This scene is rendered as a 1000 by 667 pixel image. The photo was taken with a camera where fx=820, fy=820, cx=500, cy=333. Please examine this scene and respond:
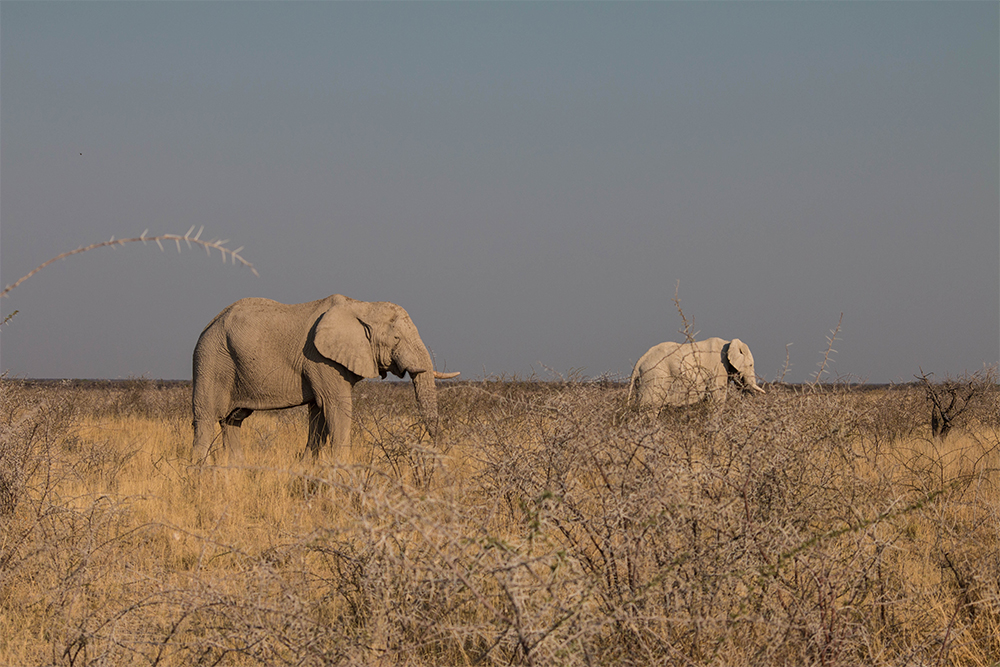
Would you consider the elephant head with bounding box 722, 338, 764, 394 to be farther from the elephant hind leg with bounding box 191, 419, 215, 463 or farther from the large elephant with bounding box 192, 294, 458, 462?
the elephant hind leg with bounding box 191, 419, 215, 463

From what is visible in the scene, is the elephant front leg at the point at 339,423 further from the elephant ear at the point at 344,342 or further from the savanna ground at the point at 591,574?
the savanna ground at the point at 591,574

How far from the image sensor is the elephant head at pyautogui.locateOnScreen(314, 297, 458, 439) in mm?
9172

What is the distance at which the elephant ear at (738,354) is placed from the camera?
12.7m

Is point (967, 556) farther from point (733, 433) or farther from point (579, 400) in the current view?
point (579, 400)

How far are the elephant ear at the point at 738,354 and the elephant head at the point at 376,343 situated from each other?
522 cm

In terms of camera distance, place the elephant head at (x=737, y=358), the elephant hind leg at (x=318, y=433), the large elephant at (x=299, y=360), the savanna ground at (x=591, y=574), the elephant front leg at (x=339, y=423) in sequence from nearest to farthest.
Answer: the savanna ground at (x=591, y=574) → the elephant front leg at (x=339, y=423) → the large elephant at (x=299, y=360) → the elephant hind leg at (x=318, y=433) → the elephant head at (x=737, y=358)

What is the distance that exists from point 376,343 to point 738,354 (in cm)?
612

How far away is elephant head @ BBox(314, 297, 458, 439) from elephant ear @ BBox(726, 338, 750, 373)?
522cm

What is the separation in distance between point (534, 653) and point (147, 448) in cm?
915

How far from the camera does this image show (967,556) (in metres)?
4.02

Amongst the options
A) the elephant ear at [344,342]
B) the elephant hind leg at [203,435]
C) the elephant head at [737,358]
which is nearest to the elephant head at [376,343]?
the elephant ear at [344,342]

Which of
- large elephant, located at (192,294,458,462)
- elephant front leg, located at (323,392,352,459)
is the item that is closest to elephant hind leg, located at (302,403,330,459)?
large elephant, located at (192,294,458,462)

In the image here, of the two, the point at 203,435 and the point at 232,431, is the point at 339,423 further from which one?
the point at 203,435

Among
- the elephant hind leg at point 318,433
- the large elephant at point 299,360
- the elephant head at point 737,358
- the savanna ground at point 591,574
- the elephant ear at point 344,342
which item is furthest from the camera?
the elephant head at point 737,358
